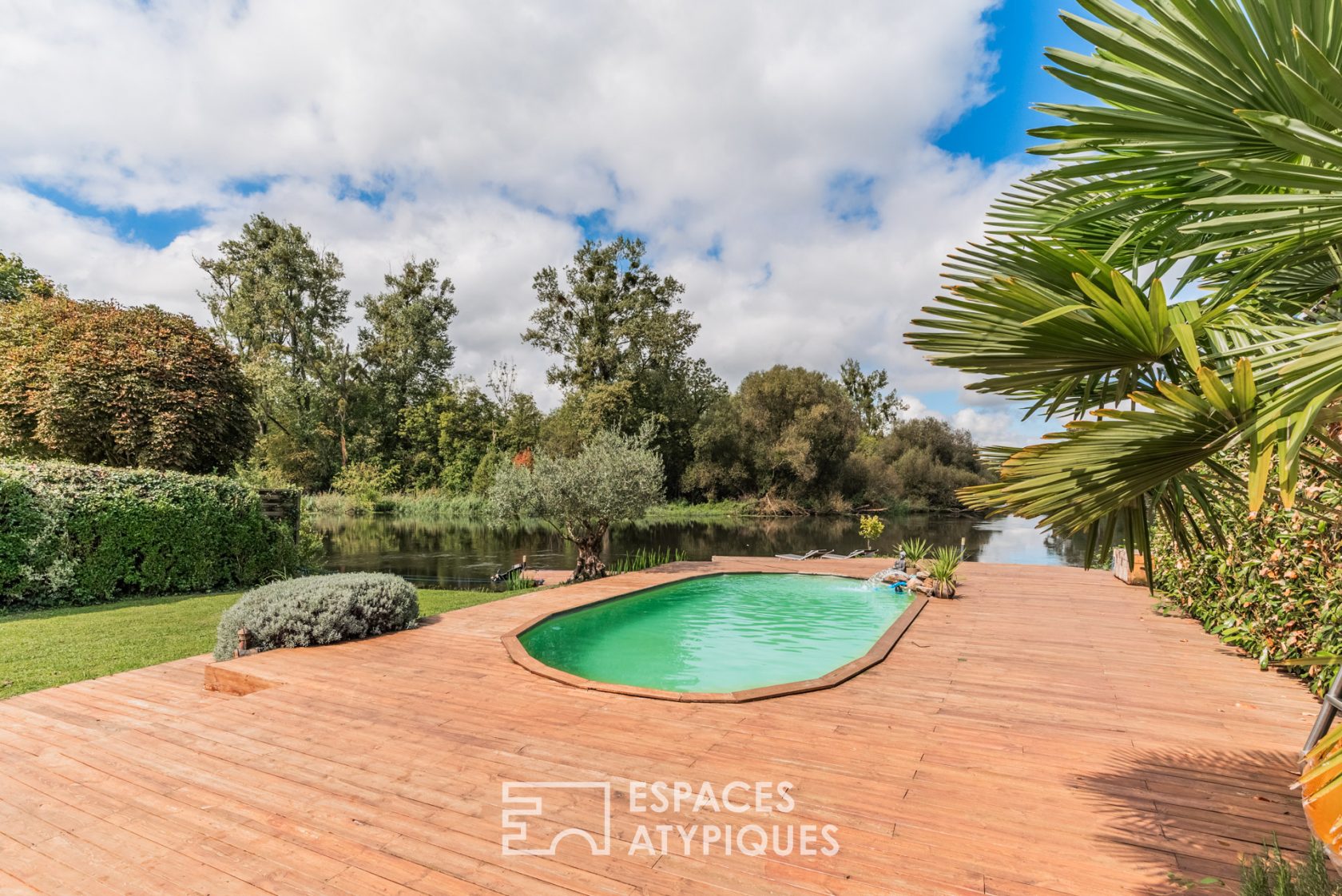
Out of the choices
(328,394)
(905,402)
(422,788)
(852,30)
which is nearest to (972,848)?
(422,788)

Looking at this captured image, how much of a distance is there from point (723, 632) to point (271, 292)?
2867 centimetres

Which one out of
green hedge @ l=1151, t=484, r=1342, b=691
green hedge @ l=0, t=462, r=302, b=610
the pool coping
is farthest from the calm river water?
the pool coping

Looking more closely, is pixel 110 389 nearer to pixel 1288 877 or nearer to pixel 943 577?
pixel 943 577

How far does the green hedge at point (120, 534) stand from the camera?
24.2ft

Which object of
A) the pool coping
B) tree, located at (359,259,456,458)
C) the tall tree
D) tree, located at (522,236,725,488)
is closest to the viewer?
the pool coping

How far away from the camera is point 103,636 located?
20.2 ft

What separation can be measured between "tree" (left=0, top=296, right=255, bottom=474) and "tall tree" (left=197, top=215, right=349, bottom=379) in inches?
694

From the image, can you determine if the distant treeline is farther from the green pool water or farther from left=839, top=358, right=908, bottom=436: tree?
the green pool water

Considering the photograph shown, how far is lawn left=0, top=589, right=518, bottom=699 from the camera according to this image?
500cm

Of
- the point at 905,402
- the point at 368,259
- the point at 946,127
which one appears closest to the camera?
the point at 946,127

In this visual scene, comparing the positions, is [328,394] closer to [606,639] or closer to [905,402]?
[606,639]

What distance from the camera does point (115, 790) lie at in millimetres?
2797

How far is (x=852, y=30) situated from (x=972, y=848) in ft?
20.1

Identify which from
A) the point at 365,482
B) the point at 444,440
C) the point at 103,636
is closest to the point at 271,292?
the point at 365,482
